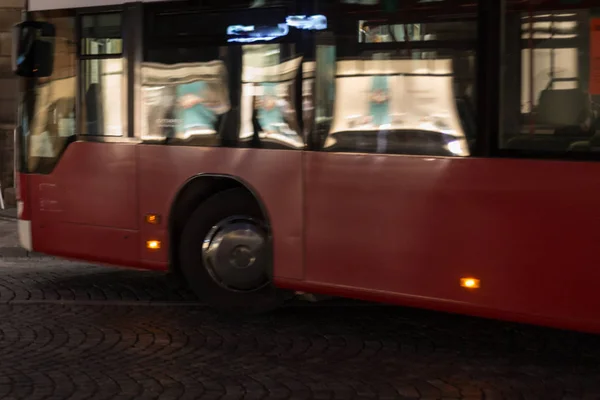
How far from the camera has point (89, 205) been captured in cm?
906

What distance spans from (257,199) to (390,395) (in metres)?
2.29

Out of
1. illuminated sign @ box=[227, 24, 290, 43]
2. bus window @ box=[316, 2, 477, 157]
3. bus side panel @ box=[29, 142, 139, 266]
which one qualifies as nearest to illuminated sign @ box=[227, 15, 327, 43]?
illuminated sign @ box=[227, 24, 290, 43]

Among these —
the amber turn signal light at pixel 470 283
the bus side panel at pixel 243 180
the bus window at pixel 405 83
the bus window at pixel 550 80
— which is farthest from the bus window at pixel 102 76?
Result: the bus window at pixel 550 80

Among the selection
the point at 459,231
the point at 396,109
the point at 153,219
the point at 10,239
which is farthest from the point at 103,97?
the point at 10,239

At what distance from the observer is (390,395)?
20.1 feet

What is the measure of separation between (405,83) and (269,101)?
1173mm

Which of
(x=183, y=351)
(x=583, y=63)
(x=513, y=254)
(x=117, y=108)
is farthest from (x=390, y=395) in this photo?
(x=117, y=108)

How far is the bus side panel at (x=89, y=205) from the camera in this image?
880 centimetres

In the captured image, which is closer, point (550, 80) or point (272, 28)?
point (550, 80)

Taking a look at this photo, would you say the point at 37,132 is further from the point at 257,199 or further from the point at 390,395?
the point at 390,395

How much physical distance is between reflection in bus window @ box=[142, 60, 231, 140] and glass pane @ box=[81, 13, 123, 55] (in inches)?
15.8

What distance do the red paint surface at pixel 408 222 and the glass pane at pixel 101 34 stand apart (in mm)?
772

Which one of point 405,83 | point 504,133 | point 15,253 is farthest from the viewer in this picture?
point 15,253

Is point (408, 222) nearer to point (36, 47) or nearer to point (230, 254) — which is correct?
point (230, 254)
